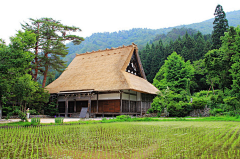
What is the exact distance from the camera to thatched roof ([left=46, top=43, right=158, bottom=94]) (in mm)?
18267

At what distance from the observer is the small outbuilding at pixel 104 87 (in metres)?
18.3

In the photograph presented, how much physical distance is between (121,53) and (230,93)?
40.0 feet

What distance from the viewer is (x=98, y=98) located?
19422mm

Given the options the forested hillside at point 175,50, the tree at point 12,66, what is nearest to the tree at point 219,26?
the forested hillside at point 175,50

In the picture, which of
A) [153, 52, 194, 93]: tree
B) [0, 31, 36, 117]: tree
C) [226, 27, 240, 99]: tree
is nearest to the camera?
[0, 31, 36, 117]: tree

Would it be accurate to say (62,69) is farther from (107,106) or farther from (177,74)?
(177,74)

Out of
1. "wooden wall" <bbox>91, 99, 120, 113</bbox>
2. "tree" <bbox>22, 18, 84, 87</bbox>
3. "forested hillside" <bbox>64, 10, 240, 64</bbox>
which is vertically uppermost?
"forested hillside" <bbox>64, 10, 240, 64</bbox>

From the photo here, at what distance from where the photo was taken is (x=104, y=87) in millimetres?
17969

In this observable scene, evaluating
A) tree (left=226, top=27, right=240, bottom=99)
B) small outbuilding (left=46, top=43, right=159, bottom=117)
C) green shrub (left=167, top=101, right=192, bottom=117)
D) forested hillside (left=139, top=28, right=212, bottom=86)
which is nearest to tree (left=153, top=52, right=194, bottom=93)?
small outbuilding (left=46, top=43, right=159, bottom=117)

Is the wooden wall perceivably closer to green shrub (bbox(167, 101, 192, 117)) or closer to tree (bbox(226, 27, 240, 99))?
green shrub (bbox(167, 101, 192, 117))

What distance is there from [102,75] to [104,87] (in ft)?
8.41

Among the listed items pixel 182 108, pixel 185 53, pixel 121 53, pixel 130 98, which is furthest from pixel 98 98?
pixel 185 53

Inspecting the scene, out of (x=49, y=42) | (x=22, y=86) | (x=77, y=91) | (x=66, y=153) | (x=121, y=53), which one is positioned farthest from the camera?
(x=121, y=53)

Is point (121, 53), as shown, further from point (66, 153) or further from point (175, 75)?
point (66, 153)
